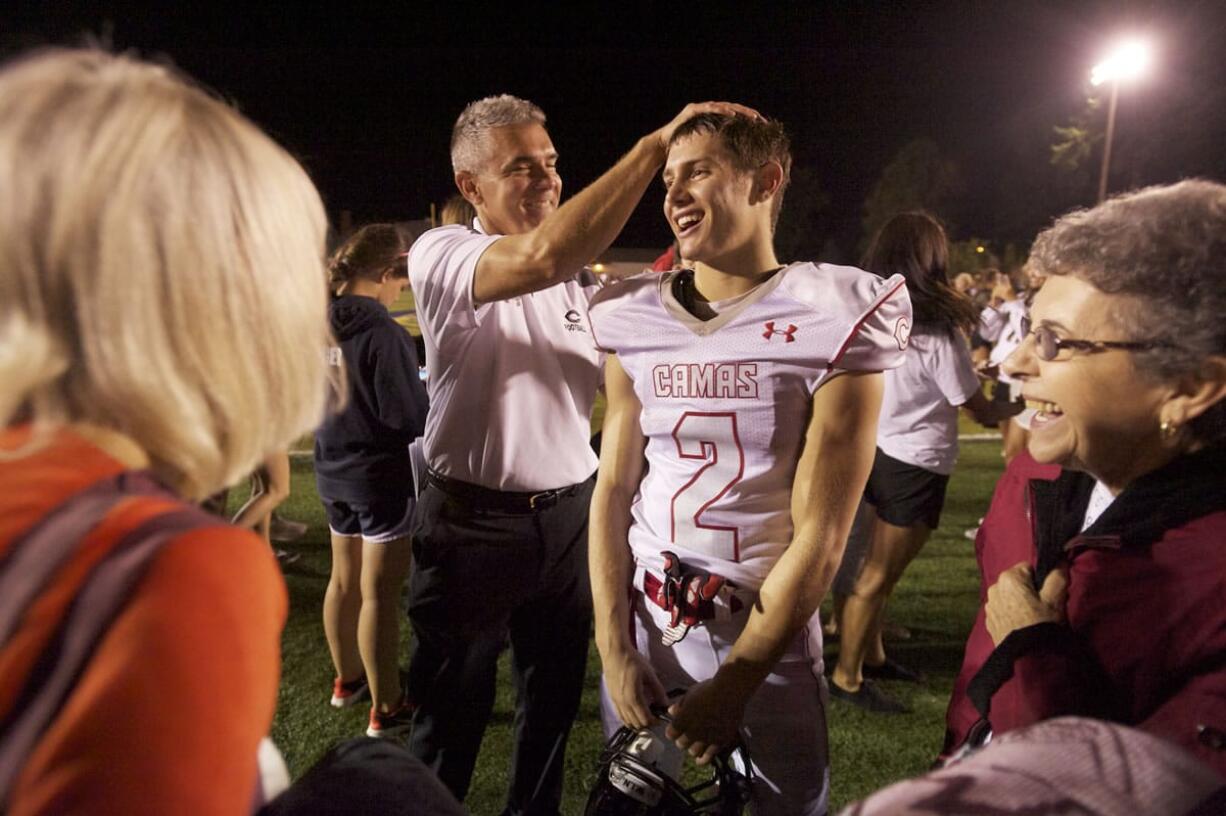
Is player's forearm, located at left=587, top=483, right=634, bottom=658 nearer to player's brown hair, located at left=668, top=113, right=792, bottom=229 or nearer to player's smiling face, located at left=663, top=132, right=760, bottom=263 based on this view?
player's smiling face, located at left=663, top=132, right=760, bottom=263

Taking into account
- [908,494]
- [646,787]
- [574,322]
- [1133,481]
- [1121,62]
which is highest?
[1121,62]

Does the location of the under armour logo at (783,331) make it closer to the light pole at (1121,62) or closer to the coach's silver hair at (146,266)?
the coach's silver hair at (146,266)

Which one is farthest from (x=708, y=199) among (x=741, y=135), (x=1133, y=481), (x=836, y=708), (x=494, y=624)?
(x=836, y=708)

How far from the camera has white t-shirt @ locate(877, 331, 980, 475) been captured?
3654mm

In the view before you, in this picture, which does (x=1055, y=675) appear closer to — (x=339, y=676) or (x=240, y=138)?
(x=240, y=138)

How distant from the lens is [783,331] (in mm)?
1705

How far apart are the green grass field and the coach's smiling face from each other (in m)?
2.28

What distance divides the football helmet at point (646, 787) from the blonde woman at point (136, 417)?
1.07m

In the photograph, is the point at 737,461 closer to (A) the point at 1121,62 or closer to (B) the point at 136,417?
(B) the point at 136,417

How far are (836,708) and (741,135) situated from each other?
2.93 metres

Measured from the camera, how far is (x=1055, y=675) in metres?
1.08

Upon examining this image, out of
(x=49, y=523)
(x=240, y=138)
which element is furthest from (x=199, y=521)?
(x=240, y=138)

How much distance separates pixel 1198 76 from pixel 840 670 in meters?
33.6

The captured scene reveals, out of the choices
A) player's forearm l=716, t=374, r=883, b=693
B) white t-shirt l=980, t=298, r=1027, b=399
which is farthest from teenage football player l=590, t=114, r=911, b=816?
white t-shirt l=980, t=298, r=1027, b=399
